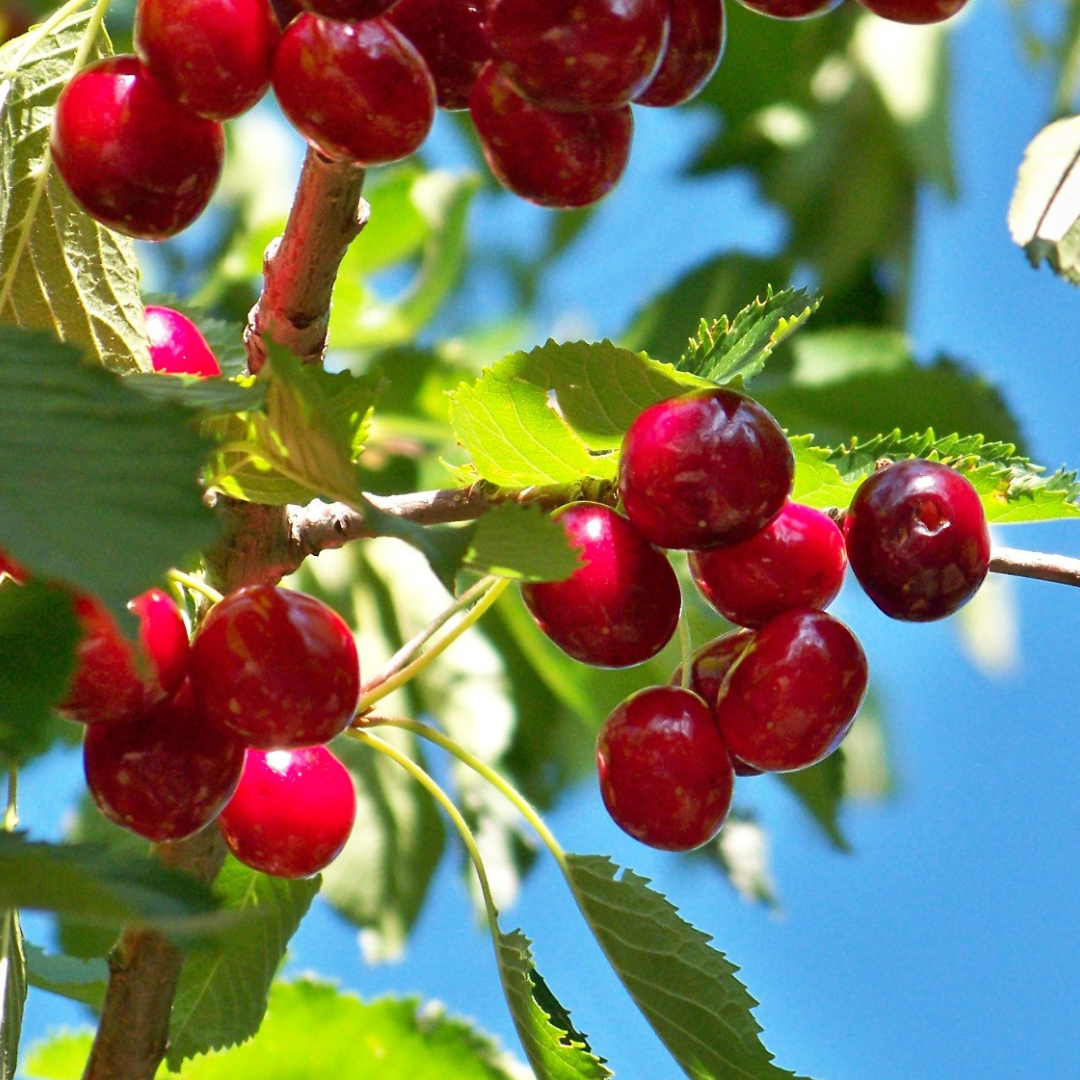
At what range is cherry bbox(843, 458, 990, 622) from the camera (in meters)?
0.66

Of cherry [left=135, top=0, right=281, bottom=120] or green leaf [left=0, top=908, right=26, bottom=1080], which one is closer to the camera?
cherry [left=135, top=0, right=281, bottom=120]

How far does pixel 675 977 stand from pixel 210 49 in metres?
0.48

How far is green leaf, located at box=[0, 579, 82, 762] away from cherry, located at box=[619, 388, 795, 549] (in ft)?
0.77

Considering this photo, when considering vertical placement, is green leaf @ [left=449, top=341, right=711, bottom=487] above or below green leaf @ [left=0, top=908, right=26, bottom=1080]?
above

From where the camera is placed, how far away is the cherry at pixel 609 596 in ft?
2.14

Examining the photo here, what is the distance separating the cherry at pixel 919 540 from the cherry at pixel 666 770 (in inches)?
3.9

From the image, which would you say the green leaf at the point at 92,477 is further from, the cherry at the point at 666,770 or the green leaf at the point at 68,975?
the green leaf at the point at 68,975

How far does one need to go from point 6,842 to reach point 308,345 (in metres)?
0.27

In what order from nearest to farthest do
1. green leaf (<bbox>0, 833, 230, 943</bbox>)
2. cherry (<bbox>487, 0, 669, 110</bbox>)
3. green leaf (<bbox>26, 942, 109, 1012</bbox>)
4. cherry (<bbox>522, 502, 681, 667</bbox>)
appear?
green leaf (<bbox>0, 833, 230, 943</bbox>) → cherry (<bbox>487, 0, 669, 110</bbox>) → cherry (<bbox>522, 502, 681, 667</bbox>) → green leaf (<bbox>26, 942, 109, 1012</bbox>)

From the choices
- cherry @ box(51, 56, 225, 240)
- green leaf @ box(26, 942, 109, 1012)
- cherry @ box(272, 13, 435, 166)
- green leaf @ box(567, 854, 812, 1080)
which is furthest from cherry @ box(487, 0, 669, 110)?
green leaf @ box(26, 942, 109, 1012)

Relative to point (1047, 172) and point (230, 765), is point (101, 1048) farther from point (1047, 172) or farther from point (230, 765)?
point (1047, 172)

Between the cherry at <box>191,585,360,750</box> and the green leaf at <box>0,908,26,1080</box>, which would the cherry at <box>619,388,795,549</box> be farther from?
the green leaf at <box>0,908,26,1080</box>

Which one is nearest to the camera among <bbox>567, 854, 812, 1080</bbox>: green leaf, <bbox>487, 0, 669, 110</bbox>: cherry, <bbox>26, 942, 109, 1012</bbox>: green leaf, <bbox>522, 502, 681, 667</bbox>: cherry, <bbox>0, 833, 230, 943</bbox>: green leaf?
<bbox>0, 833, 230, 943</bbox>: green leaf

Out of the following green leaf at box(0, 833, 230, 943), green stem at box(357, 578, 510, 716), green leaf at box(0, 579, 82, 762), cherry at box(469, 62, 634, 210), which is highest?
cherry at box(469, 62, 634, 210)
